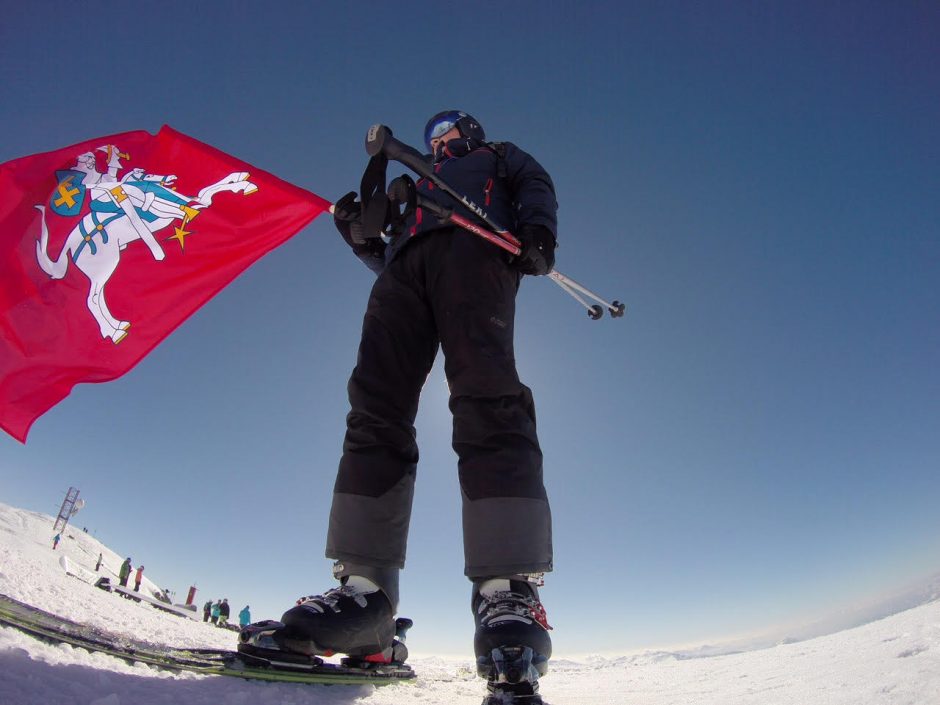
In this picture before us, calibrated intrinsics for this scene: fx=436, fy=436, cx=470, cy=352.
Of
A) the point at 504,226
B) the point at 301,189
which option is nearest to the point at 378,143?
the point at 504,226

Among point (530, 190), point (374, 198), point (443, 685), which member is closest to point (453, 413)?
point (374, 198)

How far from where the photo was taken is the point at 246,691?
3.86ft

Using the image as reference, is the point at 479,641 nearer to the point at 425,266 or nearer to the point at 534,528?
the point at 534,528

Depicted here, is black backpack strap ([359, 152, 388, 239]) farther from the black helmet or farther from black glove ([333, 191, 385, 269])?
the black helmet

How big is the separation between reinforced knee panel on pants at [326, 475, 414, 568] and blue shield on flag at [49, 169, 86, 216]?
13.2 ft

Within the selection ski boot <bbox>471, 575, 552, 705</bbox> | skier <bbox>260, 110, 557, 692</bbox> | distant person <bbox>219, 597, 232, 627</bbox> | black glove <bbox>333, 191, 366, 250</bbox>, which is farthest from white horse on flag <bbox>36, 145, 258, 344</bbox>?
distant person <bbox>219, 597, 232, 627</bbox>

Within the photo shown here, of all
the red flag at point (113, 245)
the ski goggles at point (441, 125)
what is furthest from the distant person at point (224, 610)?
the ski goggles at point (441, 125)

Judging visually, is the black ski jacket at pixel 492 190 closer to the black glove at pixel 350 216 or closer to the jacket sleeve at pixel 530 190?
the jacket sleeve at pixel 530 190

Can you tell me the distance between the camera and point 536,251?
7.61ft

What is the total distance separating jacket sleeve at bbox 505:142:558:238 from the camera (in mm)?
2549

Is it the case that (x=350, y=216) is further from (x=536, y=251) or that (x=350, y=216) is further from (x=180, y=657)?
(x=180, y=657)

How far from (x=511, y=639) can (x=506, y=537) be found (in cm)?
31

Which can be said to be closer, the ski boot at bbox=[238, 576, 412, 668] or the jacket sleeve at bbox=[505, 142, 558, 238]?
the ski boot at bbox=[238, 576, 412, 668]

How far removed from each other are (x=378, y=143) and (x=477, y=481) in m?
1.75
